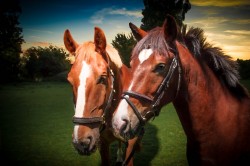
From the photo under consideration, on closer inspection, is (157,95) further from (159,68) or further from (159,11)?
(159,11)

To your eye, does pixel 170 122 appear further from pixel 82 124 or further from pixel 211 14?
pixel 82 124

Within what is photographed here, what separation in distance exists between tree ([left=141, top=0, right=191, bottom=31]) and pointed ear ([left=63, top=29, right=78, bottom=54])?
440 inches

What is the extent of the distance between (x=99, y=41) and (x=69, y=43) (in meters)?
0.49

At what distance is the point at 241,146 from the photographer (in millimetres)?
2266

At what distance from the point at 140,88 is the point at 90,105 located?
81 centimetres

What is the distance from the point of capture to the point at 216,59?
92.2 inches

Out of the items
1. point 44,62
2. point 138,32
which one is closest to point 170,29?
point 138,32

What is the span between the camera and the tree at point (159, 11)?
50.6ft

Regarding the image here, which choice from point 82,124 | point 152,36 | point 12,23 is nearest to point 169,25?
point 152,36

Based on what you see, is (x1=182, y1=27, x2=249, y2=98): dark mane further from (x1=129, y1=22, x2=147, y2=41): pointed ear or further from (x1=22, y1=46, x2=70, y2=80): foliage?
(x1=22, y1=46, x2=70, y2=80): foliage

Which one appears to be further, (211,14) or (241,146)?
(211,14)

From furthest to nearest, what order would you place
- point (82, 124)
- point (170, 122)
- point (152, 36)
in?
point (170, 122) → point (82, 124) → point (152, 36)

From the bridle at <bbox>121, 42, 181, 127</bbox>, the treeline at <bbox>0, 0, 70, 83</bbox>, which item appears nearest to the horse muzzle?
the bridle at <bbox>121, 42, 181, 127</bbox>

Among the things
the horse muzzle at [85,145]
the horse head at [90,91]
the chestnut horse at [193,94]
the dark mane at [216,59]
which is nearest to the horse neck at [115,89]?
the horse head at [90,91]
